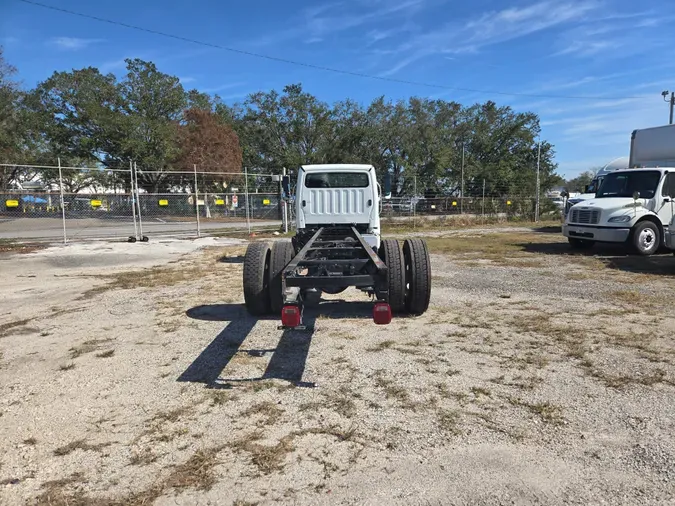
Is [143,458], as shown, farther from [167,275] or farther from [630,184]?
[630,184]

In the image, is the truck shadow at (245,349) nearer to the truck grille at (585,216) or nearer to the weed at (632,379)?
the weed at (632,379)

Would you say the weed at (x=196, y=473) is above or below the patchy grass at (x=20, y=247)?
below

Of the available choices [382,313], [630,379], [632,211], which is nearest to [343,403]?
[382,313]

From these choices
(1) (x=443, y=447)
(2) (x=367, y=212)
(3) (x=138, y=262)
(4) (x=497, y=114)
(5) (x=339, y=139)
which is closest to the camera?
(1) (x=443, y=447)

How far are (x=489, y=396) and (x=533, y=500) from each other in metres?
1.29

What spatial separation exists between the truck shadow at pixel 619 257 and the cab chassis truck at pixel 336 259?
235 inches

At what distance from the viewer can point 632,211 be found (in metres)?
12.1

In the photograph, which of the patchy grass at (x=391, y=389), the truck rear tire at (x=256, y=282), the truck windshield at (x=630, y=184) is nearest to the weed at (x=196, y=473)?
the patchy grass at (x=391, y=389)

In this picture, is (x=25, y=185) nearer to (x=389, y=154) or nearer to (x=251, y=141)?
(x=251, y=141)

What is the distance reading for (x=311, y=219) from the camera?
356 inches

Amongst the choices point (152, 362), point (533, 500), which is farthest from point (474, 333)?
point (152, 362)

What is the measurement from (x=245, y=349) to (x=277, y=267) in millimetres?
1473

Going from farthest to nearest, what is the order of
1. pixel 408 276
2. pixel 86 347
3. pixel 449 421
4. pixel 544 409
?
pixel 408 276
pixel 86 347
pixel 544 409
pixel 449 421

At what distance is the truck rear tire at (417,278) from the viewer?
596 centimetres
